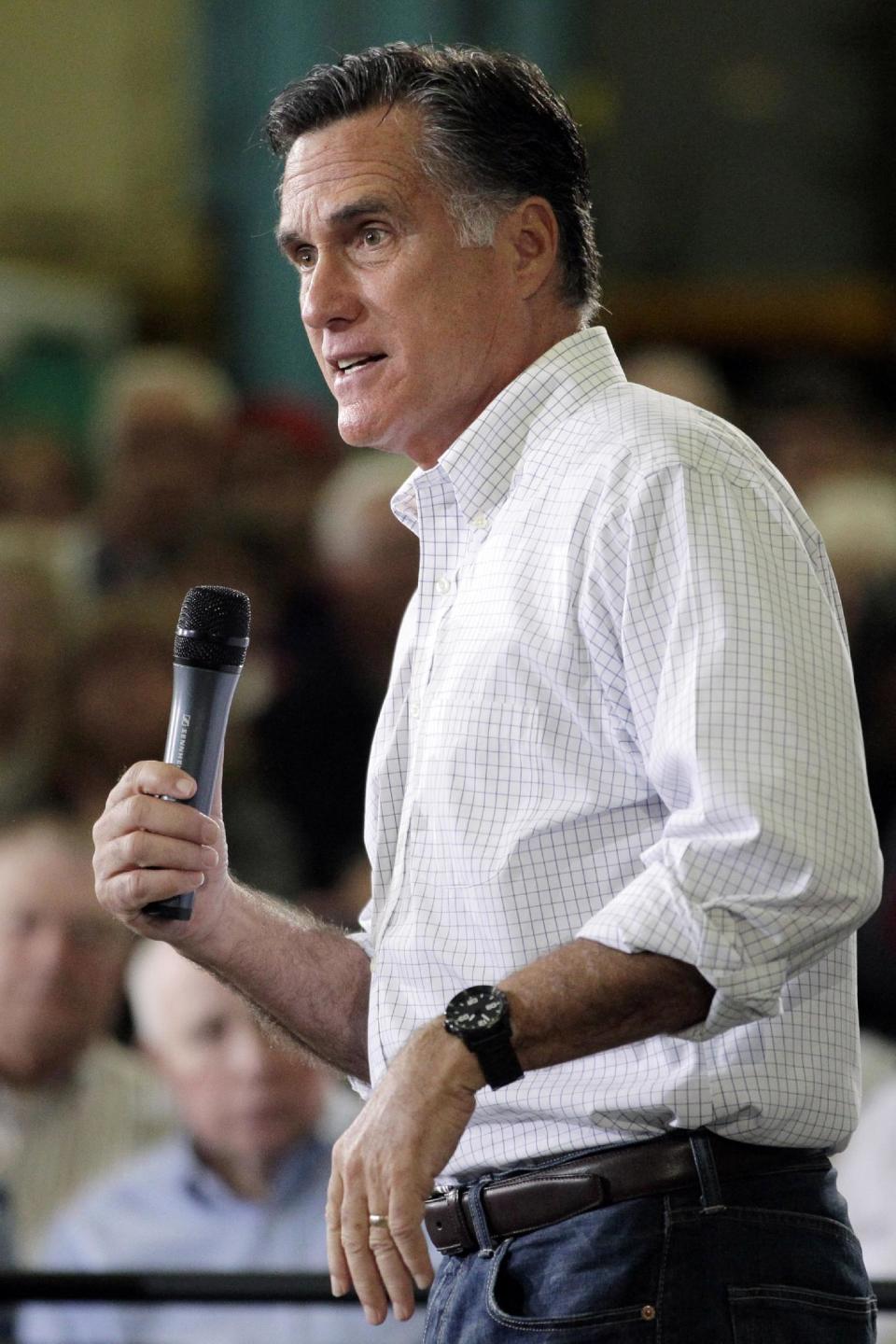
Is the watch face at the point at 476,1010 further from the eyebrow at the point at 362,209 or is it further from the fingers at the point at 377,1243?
the eyebrow at the point at 362,209

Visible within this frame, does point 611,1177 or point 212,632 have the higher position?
point 212,632

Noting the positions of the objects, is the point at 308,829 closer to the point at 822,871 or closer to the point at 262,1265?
the point at 262,1265

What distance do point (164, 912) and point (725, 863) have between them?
45 cm

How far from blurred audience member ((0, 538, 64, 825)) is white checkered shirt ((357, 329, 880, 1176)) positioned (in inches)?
82.8

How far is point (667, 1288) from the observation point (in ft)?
4.01

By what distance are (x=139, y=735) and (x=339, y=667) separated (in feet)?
1.55

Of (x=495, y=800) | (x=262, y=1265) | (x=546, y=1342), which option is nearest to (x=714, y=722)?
(x=495, y=800)

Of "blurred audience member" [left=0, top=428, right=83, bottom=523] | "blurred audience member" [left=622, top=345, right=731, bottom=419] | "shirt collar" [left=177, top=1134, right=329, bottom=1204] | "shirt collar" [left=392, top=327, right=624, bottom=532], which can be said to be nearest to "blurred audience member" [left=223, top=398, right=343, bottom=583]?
"blurred audience member" [left=0, top=428, right=83, bottom=523]

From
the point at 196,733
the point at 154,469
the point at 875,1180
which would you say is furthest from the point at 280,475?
the point at 196,733

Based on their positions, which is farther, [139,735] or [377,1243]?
[139,735]

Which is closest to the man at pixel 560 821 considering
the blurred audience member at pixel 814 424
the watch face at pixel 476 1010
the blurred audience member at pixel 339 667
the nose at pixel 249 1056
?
the watch face at pixel 476 1010

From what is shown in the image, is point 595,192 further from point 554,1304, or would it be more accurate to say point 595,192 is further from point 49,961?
point 554,1304

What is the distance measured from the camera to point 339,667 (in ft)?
12.2

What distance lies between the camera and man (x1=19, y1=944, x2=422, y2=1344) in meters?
2.81
